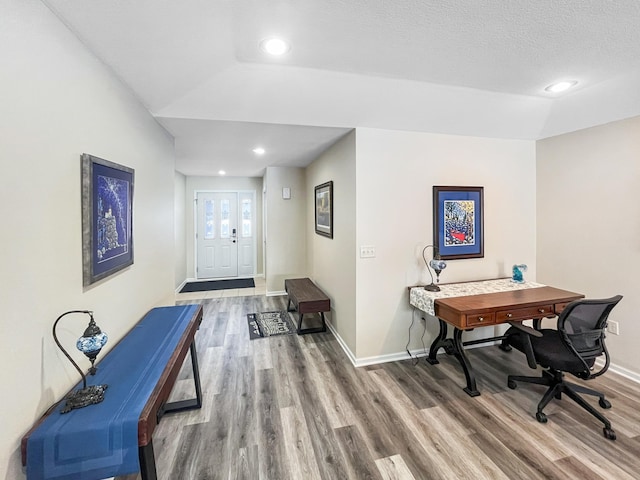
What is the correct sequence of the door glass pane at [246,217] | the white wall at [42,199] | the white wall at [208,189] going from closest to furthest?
the white wall at [42,199]
the white wall at [208,189]
the door glass pane at [246,217]

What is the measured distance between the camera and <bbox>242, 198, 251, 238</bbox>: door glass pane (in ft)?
22.0

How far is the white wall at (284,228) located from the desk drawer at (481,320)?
3.57 m

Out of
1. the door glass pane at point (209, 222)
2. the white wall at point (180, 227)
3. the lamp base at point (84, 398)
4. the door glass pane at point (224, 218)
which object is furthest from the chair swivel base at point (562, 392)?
the door glass pane at point (209, 222)

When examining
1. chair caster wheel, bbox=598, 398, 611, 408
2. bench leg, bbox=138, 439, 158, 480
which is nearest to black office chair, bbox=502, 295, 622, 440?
chair caster wheel, bbox=598, 398, 611, 408

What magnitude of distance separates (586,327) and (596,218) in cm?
141

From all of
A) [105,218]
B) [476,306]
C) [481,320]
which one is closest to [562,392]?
[481,320]

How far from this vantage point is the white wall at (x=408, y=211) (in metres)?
2.88

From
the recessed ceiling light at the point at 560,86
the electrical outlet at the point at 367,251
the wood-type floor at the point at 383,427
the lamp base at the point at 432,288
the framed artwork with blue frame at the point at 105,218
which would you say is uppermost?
the recessed ceiling light at the point at 560,86

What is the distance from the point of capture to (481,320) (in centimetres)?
235

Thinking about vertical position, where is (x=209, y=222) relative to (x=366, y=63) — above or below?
below

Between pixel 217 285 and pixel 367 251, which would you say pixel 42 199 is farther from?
pixel 217 285

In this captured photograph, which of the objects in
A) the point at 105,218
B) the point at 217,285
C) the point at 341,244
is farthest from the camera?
the point at 217,285

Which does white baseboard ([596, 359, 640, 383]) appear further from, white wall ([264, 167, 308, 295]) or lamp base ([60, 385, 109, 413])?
white wall ([264, 167, 308, 295])

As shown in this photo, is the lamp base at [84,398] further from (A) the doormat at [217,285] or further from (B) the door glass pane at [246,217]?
(B) the door glass pane at [246,217]
